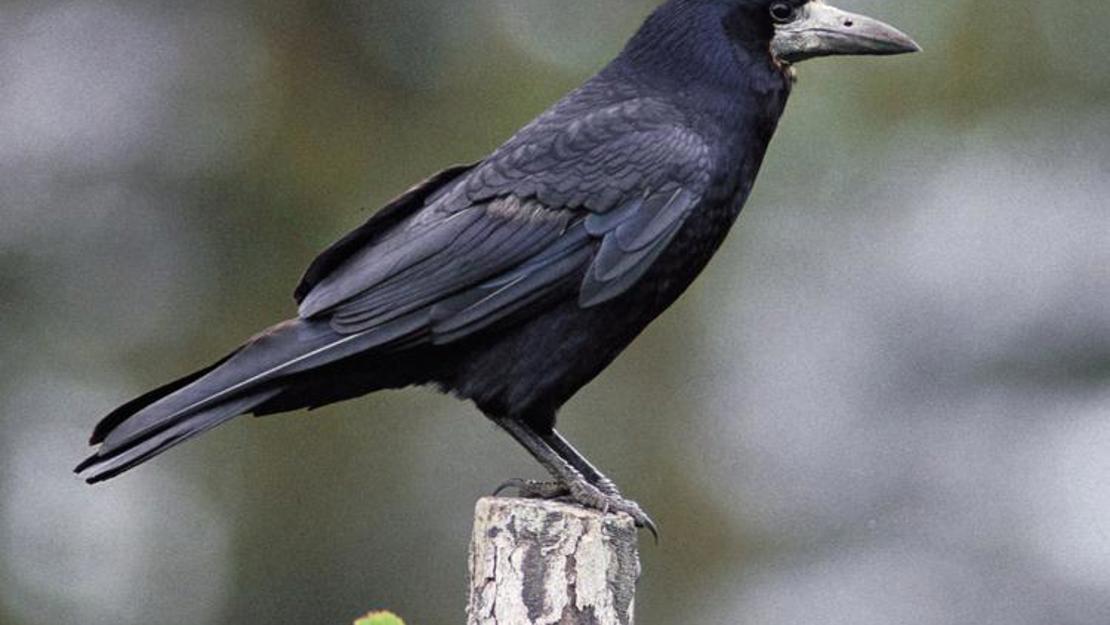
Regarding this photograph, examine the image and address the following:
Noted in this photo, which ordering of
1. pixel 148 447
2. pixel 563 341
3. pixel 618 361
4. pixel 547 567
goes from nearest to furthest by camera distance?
pixel 547 567
pixel 148 447
pixel 563 341
pixel 618 361

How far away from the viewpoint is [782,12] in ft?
19.1

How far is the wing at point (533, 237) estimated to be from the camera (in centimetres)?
540

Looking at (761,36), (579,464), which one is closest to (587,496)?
(579,464)

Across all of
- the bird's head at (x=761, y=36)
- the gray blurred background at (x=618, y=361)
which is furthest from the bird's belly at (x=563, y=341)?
the gray blurred background at (x=618, y=361)

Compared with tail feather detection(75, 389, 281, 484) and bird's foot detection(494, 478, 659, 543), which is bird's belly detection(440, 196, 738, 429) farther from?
tail feather detection(75, 389, 281, 484)

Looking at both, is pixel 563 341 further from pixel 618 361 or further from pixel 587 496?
pixel 618 361

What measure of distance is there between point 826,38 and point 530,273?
1100 millimetres

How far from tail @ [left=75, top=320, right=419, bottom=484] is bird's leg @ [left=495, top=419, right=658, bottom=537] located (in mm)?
484

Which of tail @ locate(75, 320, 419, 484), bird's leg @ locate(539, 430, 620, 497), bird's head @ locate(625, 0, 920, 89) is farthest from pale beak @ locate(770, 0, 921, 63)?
tail @ locate(75, 320, 419, 484)

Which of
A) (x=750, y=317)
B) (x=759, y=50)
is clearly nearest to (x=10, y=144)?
(x=750, y=317)

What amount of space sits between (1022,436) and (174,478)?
12.5 ft

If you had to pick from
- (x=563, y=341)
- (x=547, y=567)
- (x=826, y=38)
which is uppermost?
(x=826, y=38)

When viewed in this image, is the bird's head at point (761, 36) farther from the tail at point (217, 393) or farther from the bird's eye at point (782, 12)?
the tail at point (217, 393)

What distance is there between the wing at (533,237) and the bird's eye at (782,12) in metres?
0.47
